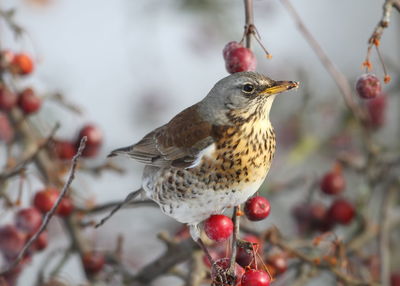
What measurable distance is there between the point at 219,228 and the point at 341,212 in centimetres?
88

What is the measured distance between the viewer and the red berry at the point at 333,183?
254 centimetres

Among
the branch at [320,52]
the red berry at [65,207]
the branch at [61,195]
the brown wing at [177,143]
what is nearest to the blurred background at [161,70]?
the red berry at [65,207]

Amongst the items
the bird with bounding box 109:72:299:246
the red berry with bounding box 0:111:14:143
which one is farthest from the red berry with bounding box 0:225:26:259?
the bird with bounding box 109:72:299:246

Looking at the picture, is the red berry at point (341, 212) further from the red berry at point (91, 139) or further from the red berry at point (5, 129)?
the red berry at point (5, 129)

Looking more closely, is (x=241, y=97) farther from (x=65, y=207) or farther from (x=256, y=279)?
(x=65, y=207)

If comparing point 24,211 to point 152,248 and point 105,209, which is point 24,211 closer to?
point 105,209

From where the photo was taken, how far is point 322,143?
9.50ft

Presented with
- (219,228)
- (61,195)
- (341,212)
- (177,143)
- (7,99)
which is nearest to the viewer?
(61,195)

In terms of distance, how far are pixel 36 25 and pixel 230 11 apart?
2214 mm

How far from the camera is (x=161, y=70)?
13.6ft

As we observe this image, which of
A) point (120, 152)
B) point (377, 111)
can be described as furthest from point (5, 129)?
point (377, 111)

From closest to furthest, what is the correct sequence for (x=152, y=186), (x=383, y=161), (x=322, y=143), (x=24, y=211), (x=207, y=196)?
1. (x=207, y=196)
2. (x=152, y=186)
3. (x=24, y=211)
4. (x=383, y=161)
5. (x=322, y=143)

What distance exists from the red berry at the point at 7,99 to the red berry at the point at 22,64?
0.09m

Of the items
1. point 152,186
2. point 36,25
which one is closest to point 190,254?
point 152,186
